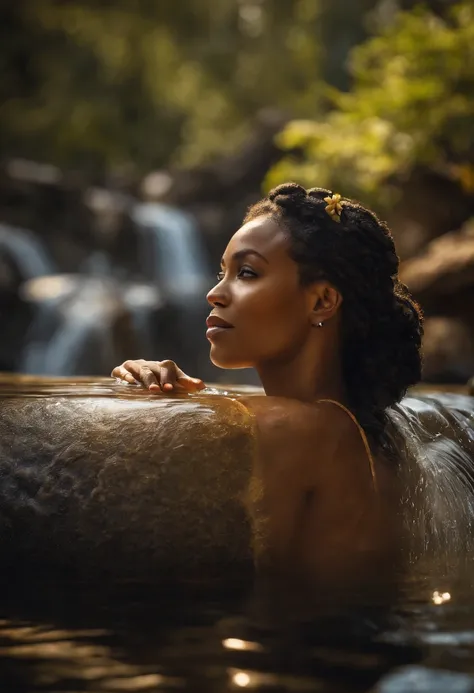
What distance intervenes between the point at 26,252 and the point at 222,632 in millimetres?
14652

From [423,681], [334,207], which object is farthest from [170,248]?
[423,681]

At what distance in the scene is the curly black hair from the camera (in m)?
3.29

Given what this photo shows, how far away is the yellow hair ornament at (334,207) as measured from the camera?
11.0ft

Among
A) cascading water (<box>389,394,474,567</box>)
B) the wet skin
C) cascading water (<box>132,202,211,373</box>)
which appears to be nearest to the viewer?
the wet skin

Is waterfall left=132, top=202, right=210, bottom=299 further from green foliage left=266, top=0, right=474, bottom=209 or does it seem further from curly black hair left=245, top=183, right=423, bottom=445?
curly black hair left=245, top=183, right=423, bottom=445

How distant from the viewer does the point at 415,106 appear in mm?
11562

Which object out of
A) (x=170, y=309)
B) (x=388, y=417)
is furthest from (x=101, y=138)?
A: (x=388, y=417)

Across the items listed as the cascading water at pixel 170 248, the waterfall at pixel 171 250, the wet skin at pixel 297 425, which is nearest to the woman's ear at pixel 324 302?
the wet skin at pixel 297 425

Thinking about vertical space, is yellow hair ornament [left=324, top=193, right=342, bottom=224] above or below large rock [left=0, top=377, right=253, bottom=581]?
above

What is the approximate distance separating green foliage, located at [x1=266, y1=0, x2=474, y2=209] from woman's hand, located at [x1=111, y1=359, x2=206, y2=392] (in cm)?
829

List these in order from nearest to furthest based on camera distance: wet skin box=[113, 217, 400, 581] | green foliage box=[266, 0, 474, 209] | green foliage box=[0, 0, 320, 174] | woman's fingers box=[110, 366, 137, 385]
Answer: wet skin box=[113, 217, 400, 581]
woman's fingers box=[110, 366, 137, 385]
green foliage box=[266, 0, 474, 209]
green foliage box=[0, 0, 320, 174]

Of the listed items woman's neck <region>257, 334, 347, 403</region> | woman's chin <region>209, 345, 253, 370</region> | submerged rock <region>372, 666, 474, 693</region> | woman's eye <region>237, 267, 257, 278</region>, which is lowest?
submerged rock <region>372, 666, 474, 693</region>

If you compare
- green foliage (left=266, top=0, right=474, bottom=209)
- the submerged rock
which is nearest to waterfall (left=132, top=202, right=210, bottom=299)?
green foliage (left=266, top=0, right=474, bottom=209)

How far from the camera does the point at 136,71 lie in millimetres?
30531
